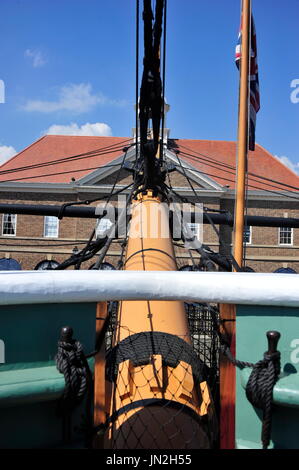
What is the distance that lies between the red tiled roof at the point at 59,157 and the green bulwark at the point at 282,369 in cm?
2727

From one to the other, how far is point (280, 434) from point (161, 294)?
78cm

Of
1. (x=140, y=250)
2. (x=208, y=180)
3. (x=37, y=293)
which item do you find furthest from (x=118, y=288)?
(x=208, y=180)

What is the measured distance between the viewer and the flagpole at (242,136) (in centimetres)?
604

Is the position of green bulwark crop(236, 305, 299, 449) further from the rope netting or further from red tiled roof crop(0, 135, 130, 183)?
red tiled roof crop(0, 135, 130, 183)

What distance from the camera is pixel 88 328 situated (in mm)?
1830

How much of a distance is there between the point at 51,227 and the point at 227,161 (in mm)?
14685

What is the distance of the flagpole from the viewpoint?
6.04m

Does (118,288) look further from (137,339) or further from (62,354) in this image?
(137,339)

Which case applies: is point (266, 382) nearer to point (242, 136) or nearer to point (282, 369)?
point (282, 369)

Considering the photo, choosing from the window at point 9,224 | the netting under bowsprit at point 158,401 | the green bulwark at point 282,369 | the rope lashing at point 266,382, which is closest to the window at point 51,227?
the window at point 9,224

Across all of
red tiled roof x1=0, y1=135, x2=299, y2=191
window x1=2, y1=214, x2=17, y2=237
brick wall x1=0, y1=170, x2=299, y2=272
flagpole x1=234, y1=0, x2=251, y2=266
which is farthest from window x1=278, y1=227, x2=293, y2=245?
flagpole x1=234, y1=0, x2=251, y2=266

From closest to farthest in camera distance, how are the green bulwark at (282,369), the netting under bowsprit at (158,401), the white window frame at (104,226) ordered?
the green bulwark at (282,369) → the netting under bowsprit at (158,401) → the white window frame at (104,226)

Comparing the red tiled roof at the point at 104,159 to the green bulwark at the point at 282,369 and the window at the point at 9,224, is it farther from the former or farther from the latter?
the green bulwark at the point at 282,369
